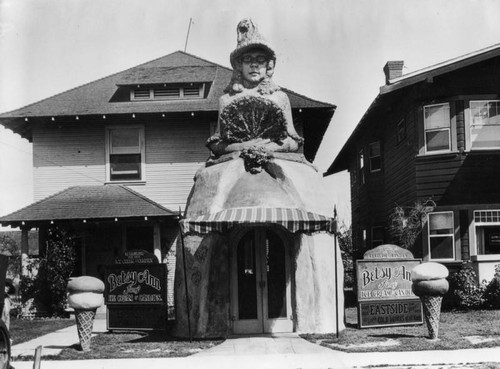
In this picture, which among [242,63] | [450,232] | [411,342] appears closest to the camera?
[411,342]

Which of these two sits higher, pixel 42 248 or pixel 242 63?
pixel 242 63

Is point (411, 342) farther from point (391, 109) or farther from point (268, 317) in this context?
point (391, 109)

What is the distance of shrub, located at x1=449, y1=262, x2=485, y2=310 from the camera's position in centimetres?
1741

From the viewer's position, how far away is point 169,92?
2334cm

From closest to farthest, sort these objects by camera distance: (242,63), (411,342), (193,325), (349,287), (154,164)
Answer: (411,342), (193,325), (242,63), (154,164), (349,287)

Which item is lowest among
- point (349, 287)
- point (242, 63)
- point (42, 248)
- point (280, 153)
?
point (349, 287)

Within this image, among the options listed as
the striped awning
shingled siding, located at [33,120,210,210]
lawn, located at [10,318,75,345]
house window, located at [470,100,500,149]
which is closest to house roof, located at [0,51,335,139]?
shingled siding, located at [33,120,210,210]

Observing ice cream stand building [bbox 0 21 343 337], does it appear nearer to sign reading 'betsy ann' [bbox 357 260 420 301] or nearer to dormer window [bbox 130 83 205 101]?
sign reading 'betsy ann' [bbox 357 260 420 301]

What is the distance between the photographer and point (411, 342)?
38.5ft

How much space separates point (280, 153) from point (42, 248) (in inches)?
428

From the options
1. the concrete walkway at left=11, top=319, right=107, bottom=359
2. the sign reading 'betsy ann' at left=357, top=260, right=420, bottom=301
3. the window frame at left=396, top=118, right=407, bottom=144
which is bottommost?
the concrete walkway at left=11, top=319, right=107, bottom=359

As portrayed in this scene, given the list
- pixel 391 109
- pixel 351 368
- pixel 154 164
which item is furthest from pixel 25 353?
pixel 391 109

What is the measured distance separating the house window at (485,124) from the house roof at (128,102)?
4.90 m

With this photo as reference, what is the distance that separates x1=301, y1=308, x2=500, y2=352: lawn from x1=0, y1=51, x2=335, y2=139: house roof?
31.6ft
